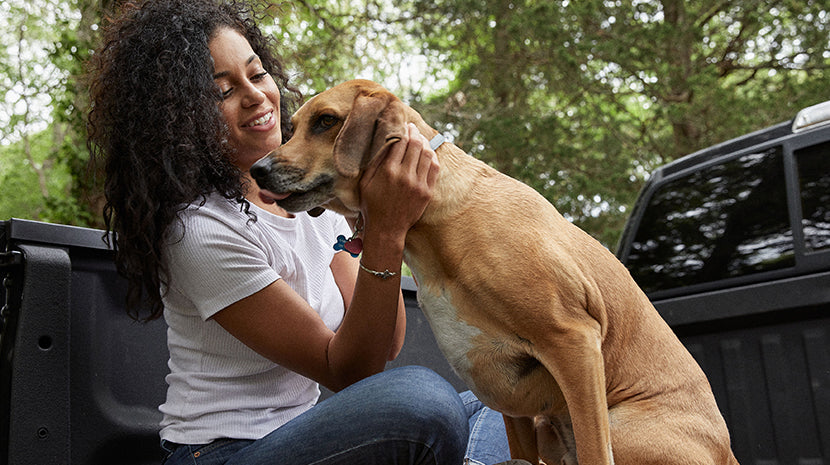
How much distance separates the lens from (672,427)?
1.96 metres

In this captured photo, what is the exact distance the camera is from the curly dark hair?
2115mm

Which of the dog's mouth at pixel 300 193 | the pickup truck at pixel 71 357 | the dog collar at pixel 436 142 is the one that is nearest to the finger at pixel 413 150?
the dog collar at pixel 436 142

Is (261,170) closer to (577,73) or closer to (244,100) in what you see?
(244,100)

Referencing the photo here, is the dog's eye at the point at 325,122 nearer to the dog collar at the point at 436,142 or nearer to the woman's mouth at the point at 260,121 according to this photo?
the dog collar at the point at 436,142

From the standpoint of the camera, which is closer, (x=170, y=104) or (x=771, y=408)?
(x=170, y=104)

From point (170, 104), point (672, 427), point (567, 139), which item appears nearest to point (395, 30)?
point (567, 139)

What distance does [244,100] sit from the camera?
7.99 ft

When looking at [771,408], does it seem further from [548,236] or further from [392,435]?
[392,435]

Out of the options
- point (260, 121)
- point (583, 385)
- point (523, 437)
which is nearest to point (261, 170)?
point (260, 121)

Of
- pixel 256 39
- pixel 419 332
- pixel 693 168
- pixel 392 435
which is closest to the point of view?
pixel 392 435

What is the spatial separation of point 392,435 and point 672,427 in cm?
84

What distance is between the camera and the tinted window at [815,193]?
2629mm

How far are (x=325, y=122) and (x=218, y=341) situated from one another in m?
0.74

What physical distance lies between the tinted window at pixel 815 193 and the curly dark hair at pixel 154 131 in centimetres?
214
